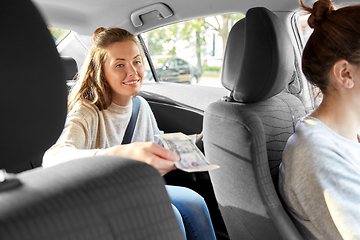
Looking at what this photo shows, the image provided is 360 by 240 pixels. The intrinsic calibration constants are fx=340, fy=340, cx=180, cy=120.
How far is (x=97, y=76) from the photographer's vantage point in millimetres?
1630

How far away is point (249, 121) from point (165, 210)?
2.26ft

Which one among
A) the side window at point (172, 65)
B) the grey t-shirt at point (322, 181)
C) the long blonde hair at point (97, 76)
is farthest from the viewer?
the side window at point (172, 65)

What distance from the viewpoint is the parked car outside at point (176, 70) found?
3.58m

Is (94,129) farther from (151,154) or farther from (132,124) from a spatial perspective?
(151,154)

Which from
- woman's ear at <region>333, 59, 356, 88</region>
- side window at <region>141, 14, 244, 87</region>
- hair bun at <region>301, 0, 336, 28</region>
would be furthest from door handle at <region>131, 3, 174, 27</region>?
woman's ear at <region>333, 59, 356, 88</region>

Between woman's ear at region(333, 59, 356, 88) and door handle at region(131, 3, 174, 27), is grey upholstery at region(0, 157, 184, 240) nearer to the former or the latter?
woman's ear at region(333, 59, 356, 88)

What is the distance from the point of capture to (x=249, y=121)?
118cm

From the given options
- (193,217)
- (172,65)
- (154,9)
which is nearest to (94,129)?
(193,217)

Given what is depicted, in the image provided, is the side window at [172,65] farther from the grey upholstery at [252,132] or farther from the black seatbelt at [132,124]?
the grey upholstery at [252,132]

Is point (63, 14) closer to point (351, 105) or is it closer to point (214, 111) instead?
point (214, 111)

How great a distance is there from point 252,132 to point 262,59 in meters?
0.26

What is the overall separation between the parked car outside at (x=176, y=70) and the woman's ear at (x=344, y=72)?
237cm

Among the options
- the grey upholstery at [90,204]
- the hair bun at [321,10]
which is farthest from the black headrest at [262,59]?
the grey upholstery at [90,204]

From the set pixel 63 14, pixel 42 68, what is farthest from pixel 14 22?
pixel 63 14
